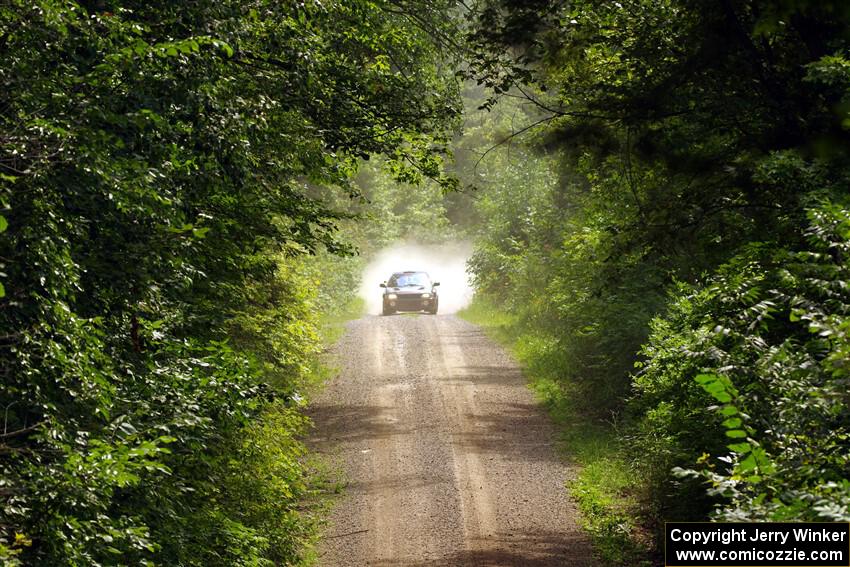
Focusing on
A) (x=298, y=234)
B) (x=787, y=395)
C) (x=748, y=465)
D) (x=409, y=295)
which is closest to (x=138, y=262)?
(x=748, y=465)

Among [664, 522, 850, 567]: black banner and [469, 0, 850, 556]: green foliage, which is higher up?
[469, 0, 850, 556]: green foliage

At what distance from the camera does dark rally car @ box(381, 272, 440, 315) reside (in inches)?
1451

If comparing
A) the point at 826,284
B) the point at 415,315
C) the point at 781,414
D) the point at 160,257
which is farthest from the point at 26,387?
the point at 415,315

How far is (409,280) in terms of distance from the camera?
1489 inches

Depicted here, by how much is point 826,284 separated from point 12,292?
16.0 feet

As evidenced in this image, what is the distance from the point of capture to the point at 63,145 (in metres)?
Result: 5.45

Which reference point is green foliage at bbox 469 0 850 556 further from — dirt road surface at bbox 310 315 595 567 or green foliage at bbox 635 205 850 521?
dirt road surface at bbox 310 315 595 567

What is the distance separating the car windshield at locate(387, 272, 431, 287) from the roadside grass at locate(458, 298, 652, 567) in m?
12.0

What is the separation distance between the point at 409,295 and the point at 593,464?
22.2 meters

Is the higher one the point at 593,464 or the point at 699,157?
the point at 699,157

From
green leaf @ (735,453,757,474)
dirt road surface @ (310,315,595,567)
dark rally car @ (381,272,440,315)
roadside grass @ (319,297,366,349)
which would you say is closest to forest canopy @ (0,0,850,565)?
green leaf @ (735,453,757,474)

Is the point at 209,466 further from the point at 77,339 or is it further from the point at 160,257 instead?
the point at 77,339

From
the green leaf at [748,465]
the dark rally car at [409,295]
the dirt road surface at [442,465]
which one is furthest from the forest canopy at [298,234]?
the dark rally car at [409,295]

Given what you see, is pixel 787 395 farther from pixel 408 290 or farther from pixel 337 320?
pixel 408 290
